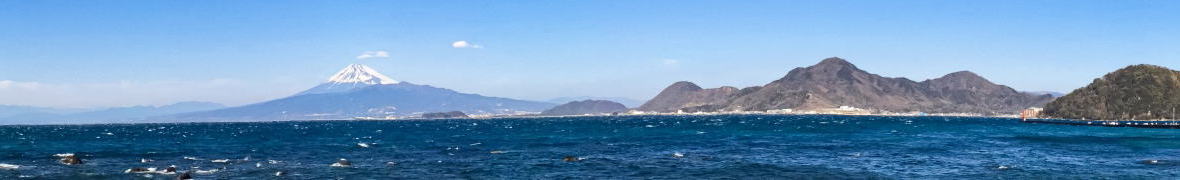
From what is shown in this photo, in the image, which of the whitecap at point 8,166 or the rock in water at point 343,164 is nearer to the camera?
the whitecap at point 8,166

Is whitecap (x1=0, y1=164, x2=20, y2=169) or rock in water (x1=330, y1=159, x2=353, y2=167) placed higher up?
rock in water (x1=330, y1=159, x2=353, y2=167)

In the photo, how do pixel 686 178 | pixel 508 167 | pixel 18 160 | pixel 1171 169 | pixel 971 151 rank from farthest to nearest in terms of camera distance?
pixel 971 151
pixel 18 160
pixel 508 167
pixel 1171 169
pixel 686 178

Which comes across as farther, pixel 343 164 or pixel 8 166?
pixel 343 164

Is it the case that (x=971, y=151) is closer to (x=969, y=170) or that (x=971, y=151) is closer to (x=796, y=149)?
(x=796, y=149)

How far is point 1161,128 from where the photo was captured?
7175 inches

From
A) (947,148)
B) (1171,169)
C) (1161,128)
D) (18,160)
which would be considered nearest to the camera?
(1171,169)

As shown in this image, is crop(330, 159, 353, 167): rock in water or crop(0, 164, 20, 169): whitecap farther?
crop(330, 159, 353, 167): rock in water

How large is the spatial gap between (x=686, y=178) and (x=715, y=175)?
3191 millimetres

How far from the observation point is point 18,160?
261 ft

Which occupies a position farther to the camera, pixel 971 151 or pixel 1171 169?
pixel 971 151

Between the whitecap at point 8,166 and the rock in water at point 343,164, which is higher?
A: the rock in water at point 343,164

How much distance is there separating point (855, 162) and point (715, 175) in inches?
698

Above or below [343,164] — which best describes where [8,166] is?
below

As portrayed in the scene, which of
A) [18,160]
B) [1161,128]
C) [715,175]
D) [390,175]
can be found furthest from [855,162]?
[1161,128]
